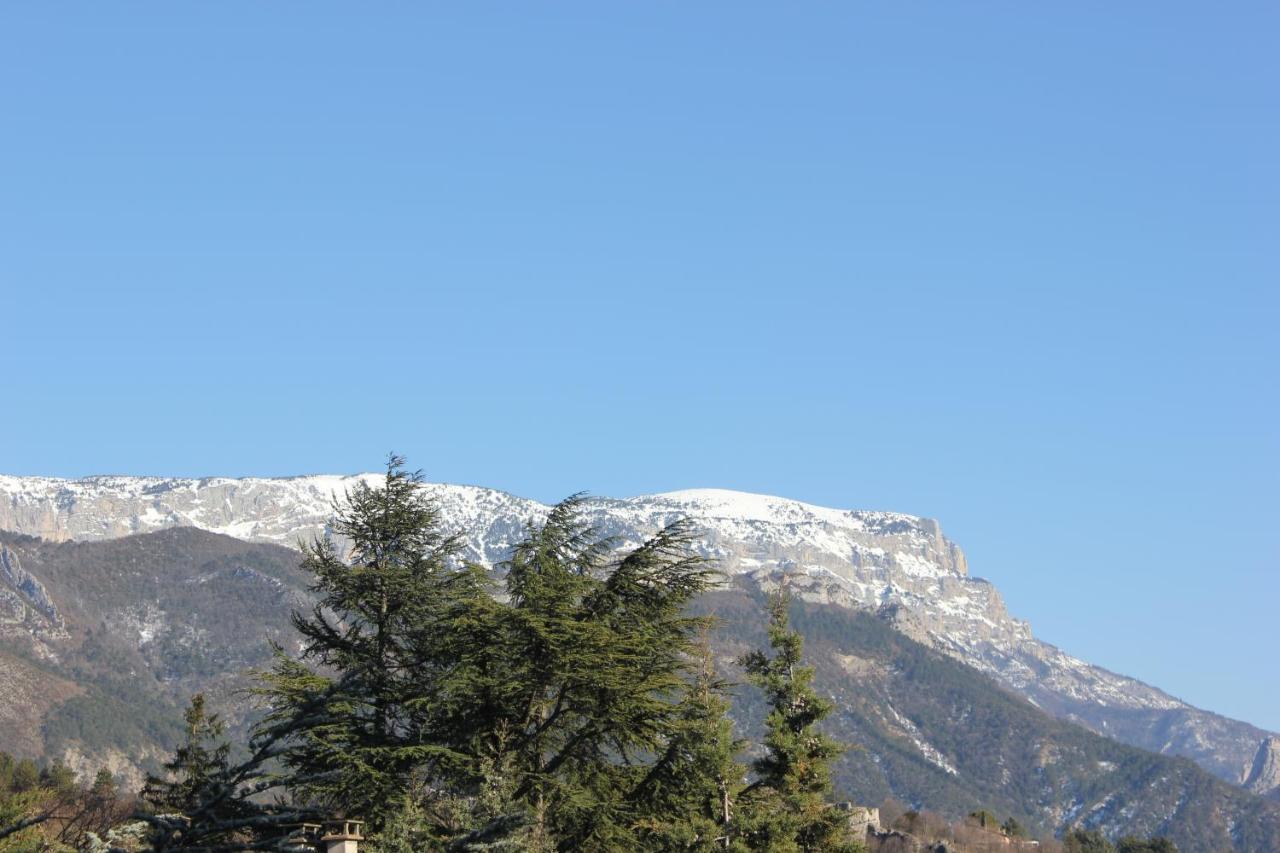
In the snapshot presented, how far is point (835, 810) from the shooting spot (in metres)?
41.8

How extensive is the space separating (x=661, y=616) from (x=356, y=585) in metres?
8.14

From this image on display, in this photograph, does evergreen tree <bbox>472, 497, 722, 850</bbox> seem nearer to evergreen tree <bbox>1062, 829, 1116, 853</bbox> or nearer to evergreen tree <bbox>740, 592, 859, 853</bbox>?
evergreen tree <bbox>740, 592, 859, 853</bbox>

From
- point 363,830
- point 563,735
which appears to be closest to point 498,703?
point 563,735

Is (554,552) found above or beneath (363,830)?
above

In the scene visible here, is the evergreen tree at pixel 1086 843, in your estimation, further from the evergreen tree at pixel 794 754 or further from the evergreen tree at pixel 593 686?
the evergreen tree at pixel 593 686

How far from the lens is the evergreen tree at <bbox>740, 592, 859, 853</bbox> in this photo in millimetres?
40719

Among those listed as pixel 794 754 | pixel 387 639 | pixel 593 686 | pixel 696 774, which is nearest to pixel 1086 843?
pixel 794 754

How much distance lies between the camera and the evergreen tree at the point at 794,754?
1603 inches

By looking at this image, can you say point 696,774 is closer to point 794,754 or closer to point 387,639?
point 794,754

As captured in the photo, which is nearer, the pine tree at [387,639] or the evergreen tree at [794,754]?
the pine tree at [387,639]

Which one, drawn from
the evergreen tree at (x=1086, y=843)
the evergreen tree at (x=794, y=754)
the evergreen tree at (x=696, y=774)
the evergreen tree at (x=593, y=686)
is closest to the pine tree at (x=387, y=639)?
the evergreen tree at (x=593, y=686)

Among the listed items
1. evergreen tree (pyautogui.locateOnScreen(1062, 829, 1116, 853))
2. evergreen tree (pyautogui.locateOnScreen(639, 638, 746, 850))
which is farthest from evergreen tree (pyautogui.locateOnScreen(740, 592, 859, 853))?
evergreen tree (pyautogui.locateOnScreen(1062, 829, 1116, 853))

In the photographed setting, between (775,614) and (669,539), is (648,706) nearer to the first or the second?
(669,539)

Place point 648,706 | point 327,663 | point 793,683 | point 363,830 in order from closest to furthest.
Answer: point 363,830 → point 648,706 → point 327,663 → point 793,683
